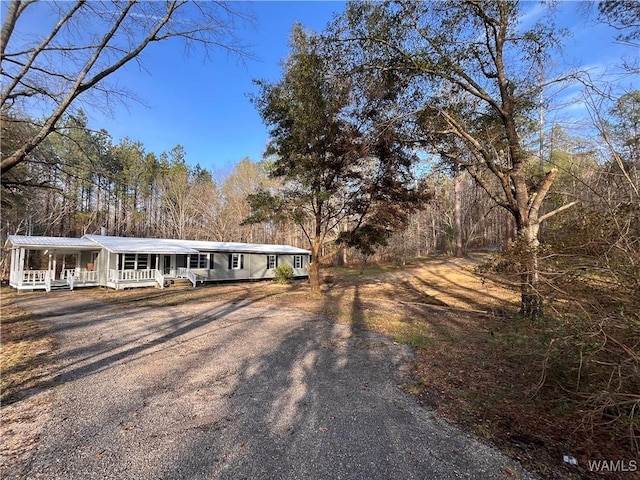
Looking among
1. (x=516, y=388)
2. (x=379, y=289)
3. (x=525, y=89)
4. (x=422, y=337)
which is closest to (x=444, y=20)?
(x=525, y=89)

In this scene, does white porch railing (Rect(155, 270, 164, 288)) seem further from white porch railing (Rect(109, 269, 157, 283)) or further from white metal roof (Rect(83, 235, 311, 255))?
white metal roof (Rect(83, 235, 311, 255))

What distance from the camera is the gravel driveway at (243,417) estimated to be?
2.40 meters

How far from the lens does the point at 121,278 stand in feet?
52.7

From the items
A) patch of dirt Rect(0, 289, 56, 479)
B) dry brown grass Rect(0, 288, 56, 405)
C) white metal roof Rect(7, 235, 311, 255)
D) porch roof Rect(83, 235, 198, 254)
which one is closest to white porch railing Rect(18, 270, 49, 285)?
white metal roof Rect(7, 235, 311, 255)

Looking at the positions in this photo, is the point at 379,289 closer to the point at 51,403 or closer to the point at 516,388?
the point at 516,388

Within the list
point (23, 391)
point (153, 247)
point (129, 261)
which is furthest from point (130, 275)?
point (23, 391)

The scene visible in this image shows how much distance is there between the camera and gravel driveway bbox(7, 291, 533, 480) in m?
2.40

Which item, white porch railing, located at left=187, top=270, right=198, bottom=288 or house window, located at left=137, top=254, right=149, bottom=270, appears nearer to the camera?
house window, located at left=137, top=254, right=149, bottom=270

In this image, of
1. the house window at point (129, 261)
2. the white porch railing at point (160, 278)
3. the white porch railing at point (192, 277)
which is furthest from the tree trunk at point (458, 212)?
the house window at point (129, 261)

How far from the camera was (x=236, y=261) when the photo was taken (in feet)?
71.0

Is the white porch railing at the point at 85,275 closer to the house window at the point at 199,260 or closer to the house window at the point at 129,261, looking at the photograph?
the house window at the point at 129,261

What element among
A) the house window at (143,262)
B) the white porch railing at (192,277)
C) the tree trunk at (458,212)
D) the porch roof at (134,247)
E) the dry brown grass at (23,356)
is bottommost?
the dry brown grass at (23,356)

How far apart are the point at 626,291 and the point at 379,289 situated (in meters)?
14.0

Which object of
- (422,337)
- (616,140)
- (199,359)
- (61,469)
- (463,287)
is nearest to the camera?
(61,469)
